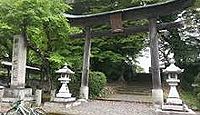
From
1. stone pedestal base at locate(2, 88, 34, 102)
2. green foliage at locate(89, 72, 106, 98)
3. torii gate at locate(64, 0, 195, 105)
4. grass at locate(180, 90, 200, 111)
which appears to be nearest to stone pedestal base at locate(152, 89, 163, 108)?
torii gate at locate(64, 0, 195, 105)

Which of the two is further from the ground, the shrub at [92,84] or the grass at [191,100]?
the shrub at [92,84]

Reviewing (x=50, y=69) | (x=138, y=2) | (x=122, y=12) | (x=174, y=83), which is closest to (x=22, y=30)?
(x=50, y=69)

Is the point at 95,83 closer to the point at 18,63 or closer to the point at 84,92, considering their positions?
the point at 84,92

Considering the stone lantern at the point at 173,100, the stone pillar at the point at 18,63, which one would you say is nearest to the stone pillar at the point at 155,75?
the stone lantern at the point at 173,100

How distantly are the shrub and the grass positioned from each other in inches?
216

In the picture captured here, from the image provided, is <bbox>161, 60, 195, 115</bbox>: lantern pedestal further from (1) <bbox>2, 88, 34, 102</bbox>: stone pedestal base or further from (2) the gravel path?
(1) <bbox>2, 88, 34, 102</bbox>: stone pedestal base

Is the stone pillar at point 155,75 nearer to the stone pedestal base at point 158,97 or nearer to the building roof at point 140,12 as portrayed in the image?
the stone pedestal base at point 158,97

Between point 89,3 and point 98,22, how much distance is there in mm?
9283

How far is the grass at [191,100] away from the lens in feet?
51.0

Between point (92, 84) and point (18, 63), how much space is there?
524 centimetres

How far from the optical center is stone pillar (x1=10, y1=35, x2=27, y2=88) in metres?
13.1

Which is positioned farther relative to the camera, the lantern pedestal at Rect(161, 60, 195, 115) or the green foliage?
the green foliage

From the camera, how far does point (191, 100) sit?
16891 millimetres

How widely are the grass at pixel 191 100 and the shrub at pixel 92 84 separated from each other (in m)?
5.48
